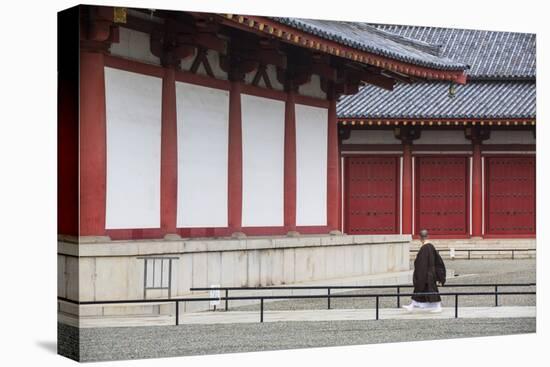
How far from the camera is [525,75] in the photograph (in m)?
31.2

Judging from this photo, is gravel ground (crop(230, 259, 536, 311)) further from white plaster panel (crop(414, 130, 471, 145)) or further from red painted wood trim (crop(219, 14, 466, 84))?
white plaster panel (crop(414, 130, 471, 145))

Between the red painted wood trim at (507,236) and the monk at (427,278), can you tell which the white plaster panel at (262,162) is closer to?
the monk at (427,278)

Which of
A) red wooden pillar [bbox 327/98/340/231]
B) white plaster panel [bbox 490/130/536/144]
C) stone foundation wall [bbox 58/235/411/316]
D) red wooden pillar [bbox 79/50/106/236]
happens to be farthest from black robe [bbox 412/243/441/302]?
white plaster panel [bbox 490/130/536/144]

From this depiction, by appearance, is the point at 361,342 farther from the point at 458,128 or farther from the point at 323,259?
the point at 458,128

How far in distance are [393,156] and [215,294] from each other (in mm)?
11646

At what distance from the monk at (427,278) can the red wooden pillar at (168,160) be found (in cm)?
412

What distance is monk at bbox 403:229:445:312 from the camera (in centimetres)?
1916

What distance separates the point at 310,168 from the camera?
21.0 meters

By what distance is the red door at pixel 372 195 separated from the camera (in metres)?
22.9

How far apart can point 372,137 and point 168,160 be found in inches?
465

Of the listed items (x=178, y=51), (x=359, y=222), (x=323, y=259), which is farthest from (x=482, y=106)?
(x=178, y=51)

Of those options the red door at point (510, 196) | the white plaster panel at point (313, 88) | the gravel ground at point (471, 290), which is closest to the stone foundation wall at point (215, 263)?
the gravel ground at point (471, 290)

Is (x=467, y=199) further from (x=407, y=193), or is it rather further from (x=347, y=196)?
(x=347, y=196)

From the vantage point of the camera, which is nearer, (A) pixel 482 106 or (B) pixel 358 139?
(B) pixel 358 139
